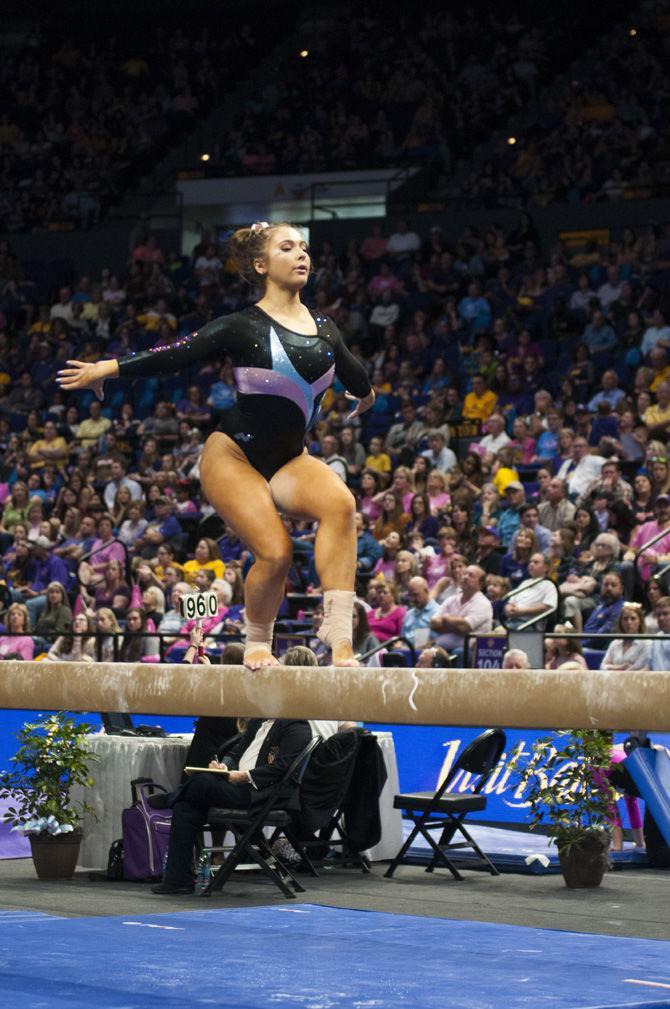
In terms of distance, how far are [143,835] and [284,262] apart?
15.8 ft

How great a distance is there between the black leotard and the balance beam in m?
0.67

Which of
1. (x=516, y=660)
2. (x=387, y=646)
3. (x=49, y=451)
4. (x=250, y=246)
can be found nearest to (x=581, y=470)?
(x=387, y=646)

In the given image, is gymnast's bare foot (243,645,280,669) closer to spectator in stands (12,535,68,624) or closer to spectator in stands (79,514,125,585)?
spectator in stands (79,514,125,585)

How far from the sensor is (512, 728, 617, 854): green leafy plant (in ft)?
27.0

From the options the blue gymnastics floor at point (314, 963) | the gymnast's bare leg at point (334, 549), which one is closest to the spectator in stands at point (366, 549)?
the blue gymnastics floor at point (314, 963)

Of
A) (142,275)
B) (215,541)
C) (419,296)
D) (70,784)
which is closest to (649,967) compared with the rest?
(70,784)

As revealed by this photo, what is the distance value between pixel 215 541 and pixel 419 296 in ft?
16.2

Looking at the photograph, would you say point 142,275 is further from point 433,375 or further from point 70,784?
point 70,784

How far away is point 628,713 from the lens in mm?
3773

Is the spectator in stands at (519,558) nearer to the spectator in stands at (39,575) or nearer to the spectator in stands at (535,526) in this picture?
the spectator in stands at (535,526)

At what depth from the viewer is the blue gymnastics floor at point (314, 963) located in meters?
5.45

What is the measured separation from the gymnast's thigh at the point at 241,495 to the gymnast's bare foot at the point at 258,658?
290 millimetres

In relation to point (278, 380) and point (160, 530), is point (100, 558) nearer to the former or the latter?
point (160, 530)

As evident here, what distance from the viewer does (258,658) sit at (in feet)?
14.8
